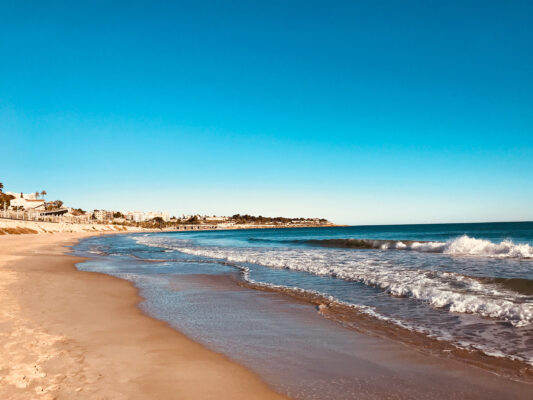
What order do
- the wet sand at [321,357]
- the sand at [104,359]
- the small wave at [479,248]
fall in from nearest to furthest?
the sand at [104,359]
the wet sand at [321,357]
the small wave at [479,248]

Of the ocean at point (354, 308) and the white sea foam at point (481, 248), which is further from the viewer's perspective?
the white sea foam at point (481, 248)

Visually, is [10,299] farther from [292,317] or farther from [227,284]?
[292,317]

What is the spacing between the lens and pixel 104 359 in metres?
5.19

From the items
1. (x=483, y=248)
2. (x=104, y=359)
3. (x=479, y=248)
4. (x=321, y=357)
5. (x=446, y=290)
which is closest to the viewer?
(x=104, y=359)

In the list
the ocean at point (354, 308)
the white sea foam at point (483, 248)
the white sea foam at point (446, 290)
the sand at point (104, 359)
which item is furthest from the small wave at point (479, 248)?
the sand at point (104, 359)

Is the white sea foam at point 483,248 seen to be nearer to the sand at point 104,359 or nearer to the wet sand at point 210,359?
the wet sand at point 210,359

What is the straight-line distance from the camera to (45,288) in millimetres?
11406

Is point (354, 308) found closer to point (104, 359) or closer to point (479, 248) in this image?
point (104, 359)

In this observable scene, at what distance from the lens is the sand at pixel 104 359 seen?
414 cm

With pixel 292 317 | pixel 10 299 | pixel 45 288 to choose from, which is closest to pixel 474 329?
pixel 292 317

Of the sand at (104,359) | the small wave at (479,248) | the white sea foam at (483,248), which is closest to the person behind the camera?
the sand at (104,359)

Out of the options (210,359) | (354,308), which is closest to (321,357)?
(210,359)

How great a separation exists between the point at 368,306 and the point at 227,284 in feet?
18.7

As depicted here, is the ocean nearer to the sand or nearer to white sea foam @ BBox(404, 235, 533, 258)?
the sand
